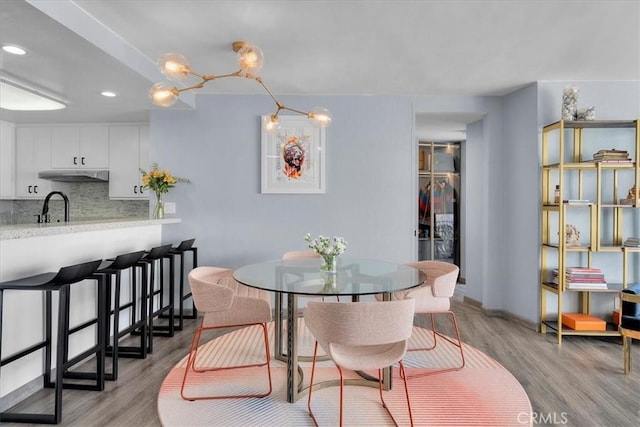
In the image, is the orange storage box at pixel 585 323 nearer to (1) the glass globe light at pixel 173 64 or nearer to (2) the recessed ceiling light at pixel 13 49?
(1) the glass globe light at pixel 173 64

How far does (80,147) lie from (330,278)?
4.33 metres

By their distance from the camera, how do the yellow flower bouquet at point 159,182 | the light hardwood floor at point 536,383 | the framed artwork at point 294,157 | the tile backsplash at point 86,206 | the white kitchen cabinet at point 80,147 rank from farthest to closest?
1. the tile backsplash at point 86,206
2. the white kitchen cabinet at point 80,147
3. the framed artwork at point 294,157
4. the yellow flower bouquet at point 159,182
5. the light hardwood floor at point 536,383

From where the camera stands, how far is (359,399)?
224 centimetres

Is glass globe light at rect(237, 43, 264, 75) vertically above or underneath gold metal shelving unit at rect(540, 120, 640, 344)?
above

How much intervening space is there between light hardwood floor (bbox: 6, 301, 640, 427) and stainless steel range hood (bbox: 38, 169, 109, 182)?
2594 millimetres

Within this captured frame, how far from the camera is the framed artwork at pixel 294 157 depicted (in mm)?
4020

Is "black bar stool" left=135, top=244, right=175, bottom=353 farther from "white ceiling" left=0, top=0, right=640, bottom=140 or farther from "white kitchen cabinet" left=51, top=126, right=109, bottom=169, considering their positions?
"white kitchen cabinet" left=51, top=126, right=109, bottom=169

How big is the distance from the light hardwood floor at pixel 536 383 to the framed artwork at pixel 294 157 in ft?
6.03

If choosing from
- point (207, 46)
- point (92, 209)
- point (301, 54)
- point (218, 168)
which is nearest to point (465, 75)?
point (301, 54)

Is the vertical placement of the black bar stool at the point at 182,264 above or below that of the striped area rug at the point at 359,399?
above

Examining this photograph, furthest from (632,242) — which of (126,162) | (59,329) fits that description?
(126,162)

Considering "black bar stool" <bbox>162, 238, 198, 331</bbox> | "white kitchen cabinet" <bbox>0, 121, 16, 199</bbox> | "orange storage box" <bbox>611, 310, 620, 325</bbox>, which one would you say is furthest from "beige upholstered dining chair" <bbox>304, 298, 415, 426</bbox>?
"white kitchen cabinet" <bbox>0, 121, 16, 199</bbox>

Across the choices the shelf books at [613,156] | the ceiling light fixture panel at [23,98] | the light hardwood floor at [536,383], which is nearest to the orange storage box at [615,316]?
the light hardwood floor at [536,383]

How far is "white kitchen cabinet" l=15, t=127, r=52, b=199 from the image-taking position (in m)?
4.84
